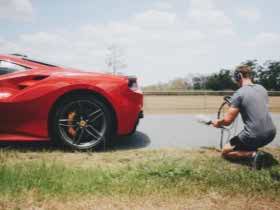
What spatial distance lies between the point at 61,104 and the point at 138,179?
1920 millimetres

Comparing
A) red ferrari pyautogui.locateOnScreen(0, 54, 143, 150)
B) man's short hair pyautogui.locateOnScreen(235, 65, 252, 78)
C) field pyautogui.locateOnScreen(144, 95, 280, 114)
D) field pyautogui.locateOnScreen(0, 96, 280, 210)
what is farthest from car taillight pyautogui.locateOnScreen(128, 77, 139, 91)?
field pyautogui.locateOnScreen(144, 95, 280, 114)

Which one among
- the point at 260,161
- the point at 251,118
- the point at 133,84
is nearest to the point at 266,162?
the point at 260,161

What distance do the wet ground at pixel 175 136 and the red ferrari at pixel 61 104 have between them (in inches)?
34.6

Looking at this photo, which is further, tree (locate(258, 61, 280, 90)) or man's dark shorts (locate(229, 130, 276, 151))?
tree (locate(258, 61, 280, 90))

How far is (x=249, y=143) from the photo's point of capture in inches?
177

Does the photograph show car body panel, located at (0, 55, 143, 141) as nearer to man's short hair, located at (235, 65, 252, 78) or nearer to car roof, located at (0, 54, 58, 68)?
car roof, located at (0, 54, 58, 68)

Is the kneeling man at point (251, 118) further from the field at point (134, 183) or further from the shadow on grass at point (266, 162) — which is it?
the field at point (134, 183)

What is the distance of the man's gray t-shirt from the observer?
4.44 metres

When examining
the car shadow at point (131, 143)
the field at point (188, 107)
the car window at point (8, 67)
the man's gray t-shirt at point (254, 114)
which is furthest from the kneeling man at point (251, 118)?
the field at point (188, 107)

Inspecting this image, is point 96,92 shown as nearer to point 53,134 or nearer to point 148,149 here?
point 53,134

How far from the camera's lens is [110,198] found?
311 centimetres

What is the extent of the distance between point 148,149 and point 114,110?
82 cm

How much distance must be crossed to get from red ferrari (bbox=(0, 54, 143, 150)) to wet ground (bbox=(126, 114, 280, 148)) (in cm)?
88

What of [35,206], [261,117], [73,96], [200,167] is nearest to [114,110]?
[73,96]
